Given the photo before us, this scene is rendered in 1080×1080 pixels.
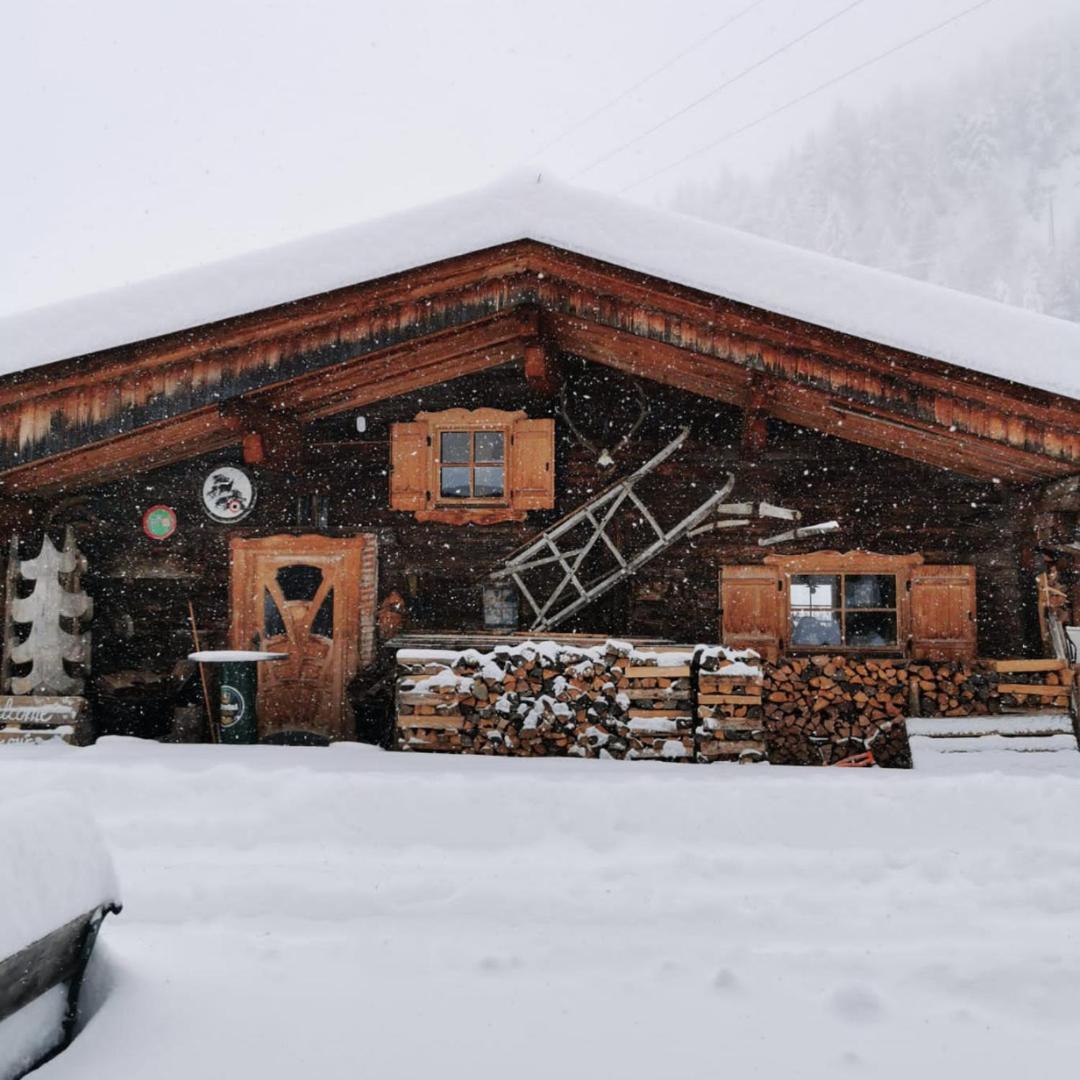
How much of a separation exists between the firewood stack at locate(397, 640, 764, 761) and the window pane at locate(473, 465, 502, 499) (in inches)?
82.0

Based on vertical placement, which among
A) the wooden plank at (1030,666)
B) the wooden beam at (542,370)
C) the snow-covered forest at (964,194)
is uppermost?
the snow-covered forest at (964,194)

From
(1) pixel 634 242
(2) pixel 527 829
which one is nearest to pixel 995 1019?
(2) pixel 527 829

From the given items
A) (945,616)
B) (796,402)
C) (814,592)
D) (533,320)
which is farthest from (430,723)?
(945,616)

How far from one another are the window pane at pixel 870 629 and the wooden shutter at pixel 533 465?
363cm

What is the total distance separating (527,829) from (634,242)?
5.01 m

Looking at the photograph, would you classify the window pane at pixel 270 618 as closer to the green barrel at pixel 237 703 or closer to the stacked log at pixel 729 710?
the green barrel at pixel 237 703

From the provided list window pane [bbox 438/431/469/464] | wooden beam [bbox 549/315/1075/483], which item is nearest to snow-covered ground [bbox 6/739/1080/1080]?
wooden beam [bbox 549/315/1075/483]

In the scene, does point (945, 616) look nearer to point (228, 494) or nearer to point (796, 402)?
point (796, 402)

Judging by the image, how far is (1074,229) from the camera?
68.4 metres

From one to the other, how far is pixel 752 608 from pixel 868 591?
137cm

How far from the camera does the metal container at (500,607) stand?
8.19m

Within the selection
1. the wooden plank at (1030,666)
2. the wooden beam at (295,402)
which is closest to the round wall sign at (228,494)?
the wooden beam at (295,402)

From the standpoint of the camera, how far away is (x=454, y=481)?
8.46m

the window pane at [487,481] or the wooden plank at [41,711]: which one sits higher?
the window pane at [487,481]
